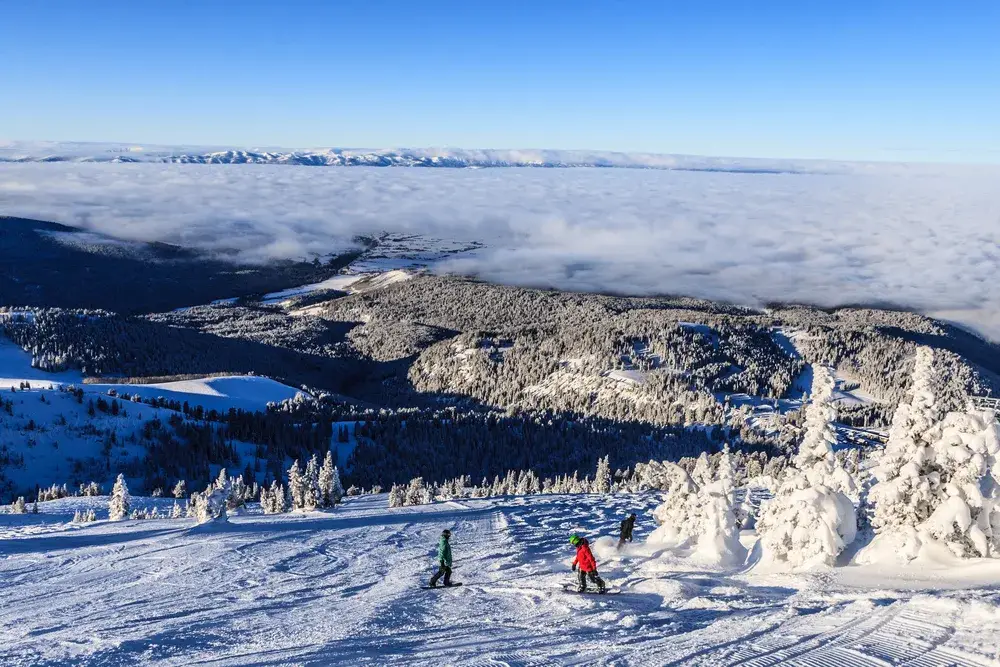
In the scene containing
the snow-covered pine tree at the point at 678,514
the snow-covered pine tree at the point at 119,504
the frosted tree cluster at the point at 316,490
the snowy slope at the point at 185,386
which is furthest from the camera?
the snowy slope at the point at 185,386

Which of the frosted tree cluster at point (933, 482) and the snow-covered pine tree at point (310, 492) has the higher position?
the frosted tree cluster at point (933, 482)

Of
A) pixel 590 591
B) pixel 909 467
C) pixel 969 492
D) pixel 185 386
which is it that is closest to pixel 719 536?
pixel 909 467

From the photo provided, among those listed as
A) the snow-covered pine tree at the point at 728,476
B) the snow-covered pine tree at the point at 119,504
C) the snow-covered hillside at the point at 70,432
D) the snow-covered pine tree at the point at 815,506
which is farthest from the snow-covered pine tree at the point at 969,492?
the snow-covered hillside at the point at 70,432

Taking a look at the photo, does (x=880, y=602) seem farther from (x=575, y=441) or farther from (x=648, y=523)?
(x=575, y=441)

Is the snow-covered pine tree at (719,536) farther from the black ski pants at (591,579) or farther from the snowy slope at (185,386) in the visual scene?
the snowy slope at (185,386)

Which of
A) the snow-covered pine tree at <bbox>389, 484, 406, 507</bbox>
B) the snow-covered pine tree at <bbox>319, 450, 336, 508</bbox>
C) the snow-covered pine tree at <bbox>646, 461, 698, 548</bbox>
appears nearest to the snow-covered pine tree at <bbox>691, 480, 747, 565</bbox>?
the snow-covered pine tree at <bbox>646, 461, 698, 548</bbox>

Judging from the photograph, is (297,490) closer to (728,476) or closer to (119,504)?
(119,504)

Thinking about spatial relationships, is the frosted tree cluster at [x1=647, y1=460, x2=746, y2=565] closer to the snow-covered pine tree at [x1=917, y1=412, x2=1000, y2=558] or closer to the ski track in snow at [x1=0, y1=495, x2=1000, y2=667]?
the ski track in snow at [x1=0, y1=495, x2=1000, y2=667]

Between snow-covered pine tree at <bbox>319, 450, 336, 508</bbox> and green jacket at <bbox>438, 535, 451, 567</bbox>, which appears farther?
snow-covered pine tree at <bbox>319, 450, 336, 508</bbox>
